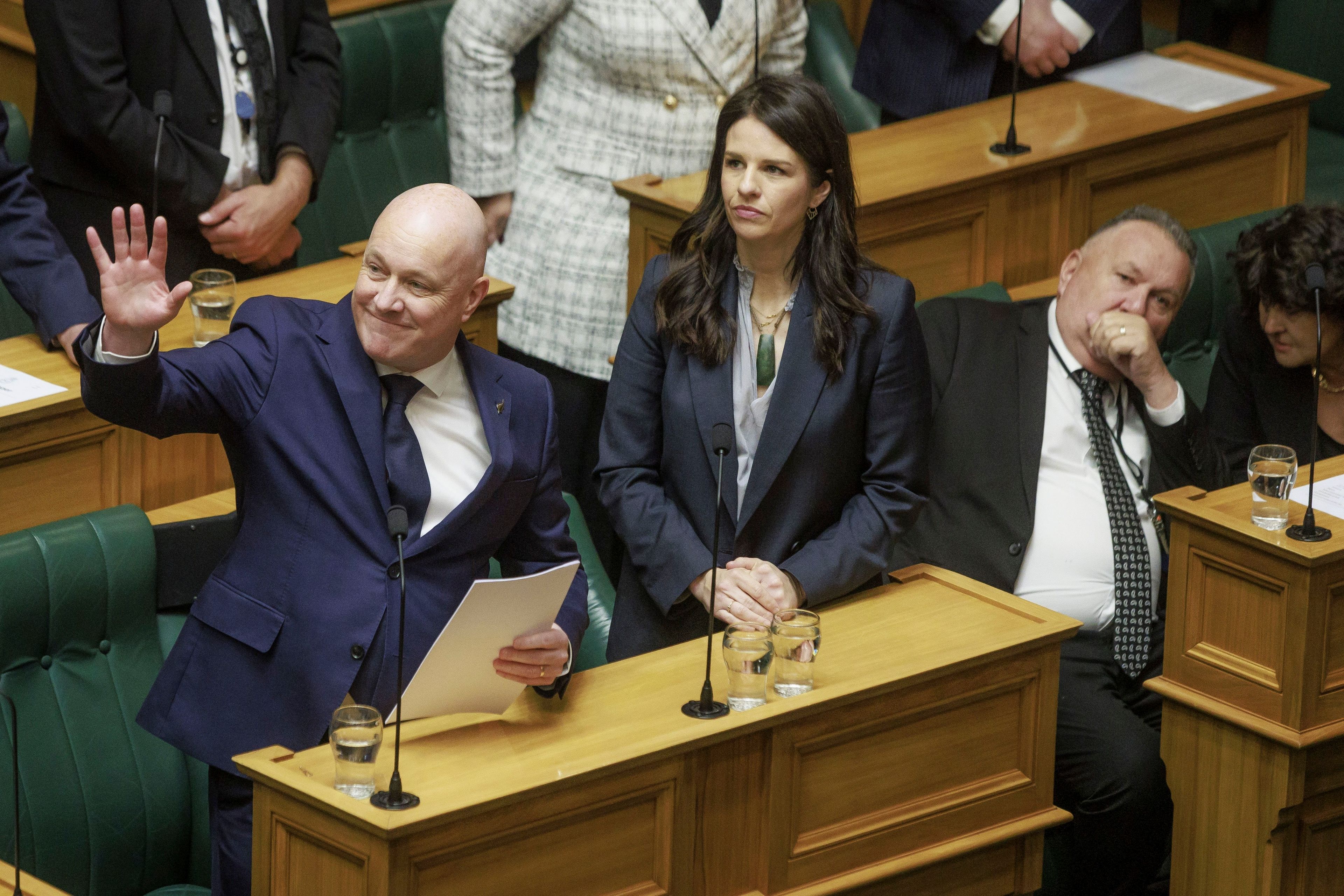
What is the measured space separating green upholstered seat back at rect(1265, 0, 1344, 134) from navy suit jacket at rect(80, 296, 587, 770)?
3638 mm

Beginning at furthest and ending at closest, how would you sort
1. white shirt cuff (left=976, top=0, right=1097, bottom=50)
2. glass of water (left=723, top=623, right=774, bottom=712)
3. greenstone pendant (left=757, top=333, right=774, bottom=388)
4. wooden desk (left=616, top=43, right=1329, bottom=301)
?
white shirt cuff (left=976, top=0, right=1097, bottom=50) → wooden desk (left=616, top=43, right=1329, bottom=301) → greenstone pendant (left=757, top=333, right=774, bottom=388) → glass of water (left=723, top=623, right=774, bottom=712)

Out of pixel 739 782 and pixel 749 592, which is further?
pixel 749 592

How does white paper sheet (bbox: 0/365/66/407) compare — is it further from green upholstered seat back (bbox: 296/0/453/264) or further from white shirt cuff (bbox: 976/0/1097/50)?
white shirt cuff (bbox: 976/0/1097/50)

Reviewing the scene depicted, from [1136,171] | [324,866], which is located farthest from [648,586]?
[1136,171]

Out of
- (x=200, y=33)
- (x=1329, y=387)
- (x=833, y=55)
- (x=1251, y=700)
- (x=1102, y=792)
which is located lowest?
(x=1102, y=792)

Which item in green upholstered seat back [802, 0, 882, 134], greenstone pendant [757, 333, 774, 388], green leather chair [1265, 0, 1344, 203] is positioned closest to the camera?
greenstone pendant [757, 333, 774, 388]

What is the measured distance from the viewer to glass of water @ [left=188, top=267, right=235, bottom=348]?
315 centimetres

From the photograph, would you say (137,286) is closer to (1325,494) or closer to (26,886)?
(26,886)

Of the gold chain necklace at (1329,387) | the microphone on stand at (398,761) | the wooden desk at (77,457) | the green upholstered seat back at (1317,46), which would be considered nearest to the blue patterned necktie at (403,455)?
the microphone on stand at (398,761)

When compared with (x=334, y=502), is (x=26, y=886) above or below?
below

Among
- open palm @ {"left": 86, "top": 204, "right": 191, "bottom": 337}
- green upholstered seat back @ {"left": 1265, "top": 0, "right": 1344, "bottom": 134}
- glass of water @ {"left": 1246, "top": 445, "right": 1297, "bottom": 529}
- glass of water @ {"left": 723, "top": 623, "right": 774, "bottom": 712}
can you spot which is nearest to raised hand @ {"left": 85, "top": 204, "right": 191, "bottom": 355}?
open palm @ {"left": 86, "top": 204, "right": 191, "bottom": 337}

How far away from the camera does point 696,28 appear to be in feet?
11.9

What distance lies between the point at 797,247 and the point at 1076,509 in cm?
76

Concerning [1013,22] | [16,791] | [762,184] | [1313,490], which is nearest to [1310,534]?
[1313,490]
